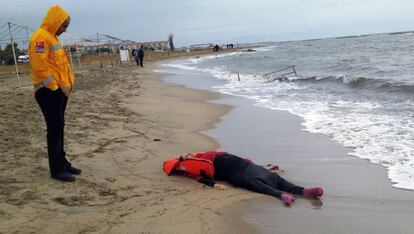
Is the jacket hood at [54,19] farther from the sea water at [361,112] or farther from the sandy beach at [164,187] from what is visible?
the sea water at [361,112]

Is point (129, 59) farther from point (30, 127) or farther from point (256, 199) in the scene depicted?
point (256, 199)

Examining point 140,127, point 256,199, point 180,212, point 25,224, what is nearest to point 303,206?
point 256,199

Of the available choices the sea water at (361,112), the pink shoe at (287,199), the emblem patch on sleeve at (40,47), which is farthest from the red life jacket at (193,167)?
the sea water at (361,112)

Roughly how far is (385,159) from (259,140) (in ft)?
7.61

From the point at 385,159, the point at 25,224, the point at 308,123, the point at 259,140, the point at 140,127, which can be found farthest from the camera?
the point at 308,123

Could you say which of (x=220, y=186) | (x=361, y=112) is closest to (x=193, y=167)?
(x=220, y=186)

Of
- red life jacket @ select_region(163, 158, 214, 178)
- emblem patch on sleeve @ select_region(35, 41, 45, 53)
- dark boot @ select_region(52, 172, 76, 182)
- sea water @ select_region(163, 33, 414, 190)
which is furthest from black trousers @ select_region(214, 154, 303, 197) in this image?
emblem patch on sleeve @ select_region(35, 41, 45, 53)

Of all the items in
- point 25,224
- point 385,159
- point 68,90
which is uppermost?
point 68,90

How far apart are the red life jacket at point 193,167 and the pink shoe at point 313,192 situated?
3.78 feet

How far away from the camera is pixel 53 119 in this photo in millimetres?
4602

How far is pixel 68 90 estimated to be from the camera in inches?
185

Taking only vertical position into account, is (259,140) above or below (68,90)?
below

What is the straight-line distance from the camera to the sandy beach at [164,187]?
3.88 metres

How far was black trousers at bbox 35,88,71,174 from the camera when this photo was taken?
14.9 ft
